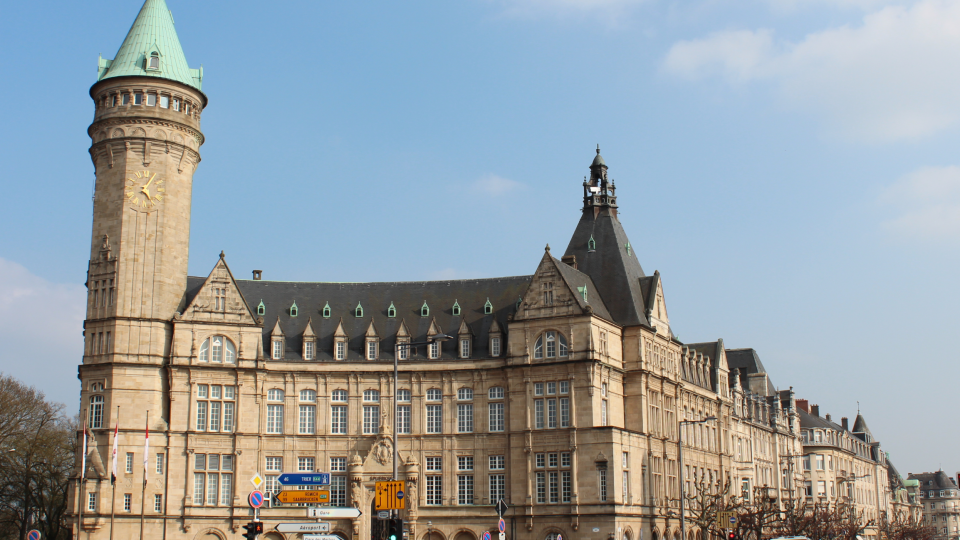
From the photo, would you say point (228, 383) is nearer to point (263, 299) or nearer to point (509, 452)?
point (263, 299)

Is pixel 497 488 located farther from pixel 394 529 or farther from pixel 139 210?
pixel 394 529

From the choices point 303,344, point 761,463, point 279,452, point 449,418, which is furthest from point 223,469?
point 761,463

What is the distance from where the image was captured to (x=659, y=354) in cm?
8281

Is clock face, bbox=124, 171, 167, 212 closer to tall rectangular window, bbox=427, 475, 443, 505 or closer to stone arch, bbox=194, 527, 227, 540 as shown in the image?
stone arch, bbox=194, 527, 227, 540

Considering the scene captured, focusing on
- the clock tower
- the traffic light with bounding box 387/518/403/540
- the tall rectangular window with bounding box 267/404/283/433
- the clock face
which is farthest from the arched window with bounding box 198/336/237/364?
the traffic light with bounding box 387/518/403/540

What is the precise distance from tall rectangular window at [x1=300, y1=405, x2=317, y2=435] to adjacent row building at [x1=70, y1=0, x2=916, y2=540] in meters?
0.10

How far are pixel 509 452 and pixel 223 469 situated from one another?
788 inches

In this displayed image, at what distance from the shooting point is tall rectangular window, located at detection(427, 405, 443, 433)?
76.2 metres

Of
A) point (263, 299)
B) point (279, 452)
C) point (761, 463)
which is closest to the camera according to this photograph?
point (279, 452)

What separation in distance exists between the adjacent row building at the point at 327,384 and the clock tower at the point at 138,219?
0.14m

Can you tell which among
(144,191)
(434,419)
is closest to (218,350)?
(144,191)

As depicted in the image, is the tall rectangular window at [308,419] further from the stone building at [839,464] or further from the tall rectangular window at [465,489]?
the stone building at [839,464]

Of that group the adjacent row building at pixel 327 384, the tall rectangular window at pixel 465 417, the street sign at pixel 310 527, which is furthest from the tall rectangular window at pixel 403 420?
the street sign at pixel 310 527

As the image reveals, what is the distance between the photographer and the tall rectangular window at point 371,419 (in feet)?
250
